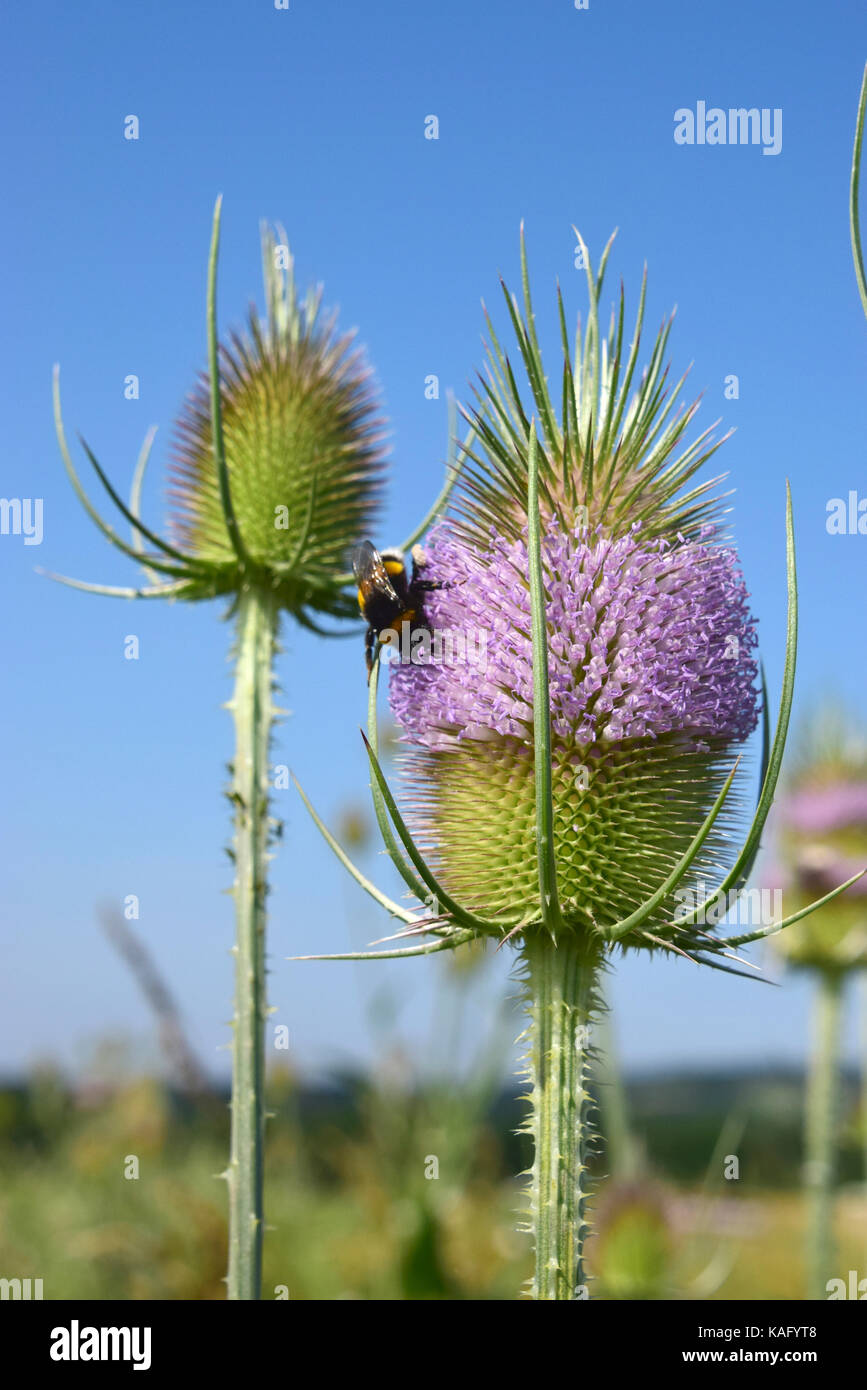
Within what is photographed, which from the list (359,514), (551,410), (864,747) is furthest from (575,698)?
(864,747)

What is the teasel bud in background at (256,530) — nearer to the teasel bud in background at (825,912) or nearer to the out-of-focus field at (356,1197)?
the out-of-focus field at (356,1197)

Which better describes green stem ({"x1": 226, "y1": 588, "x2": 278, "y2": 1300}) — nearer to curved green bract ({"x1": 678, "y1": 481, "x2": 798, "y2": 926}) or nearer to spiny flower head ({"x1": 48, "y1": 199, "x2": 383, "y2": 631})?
spiny flower head ({"x1": 48, "y1": 199, "x2": 383, "y2": 631})

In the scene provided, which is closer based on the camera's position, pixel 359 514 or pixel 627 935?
pixel 627 935

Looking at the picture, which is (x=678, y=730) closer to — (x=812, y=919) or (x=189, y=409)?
(x=189, y=409)

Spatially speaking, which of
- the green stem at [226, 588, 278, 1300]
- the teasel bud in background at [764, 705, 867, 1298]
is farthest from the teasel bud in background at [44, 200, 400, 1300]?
the teasel bud in background at [764, 705, 867, 1298]
